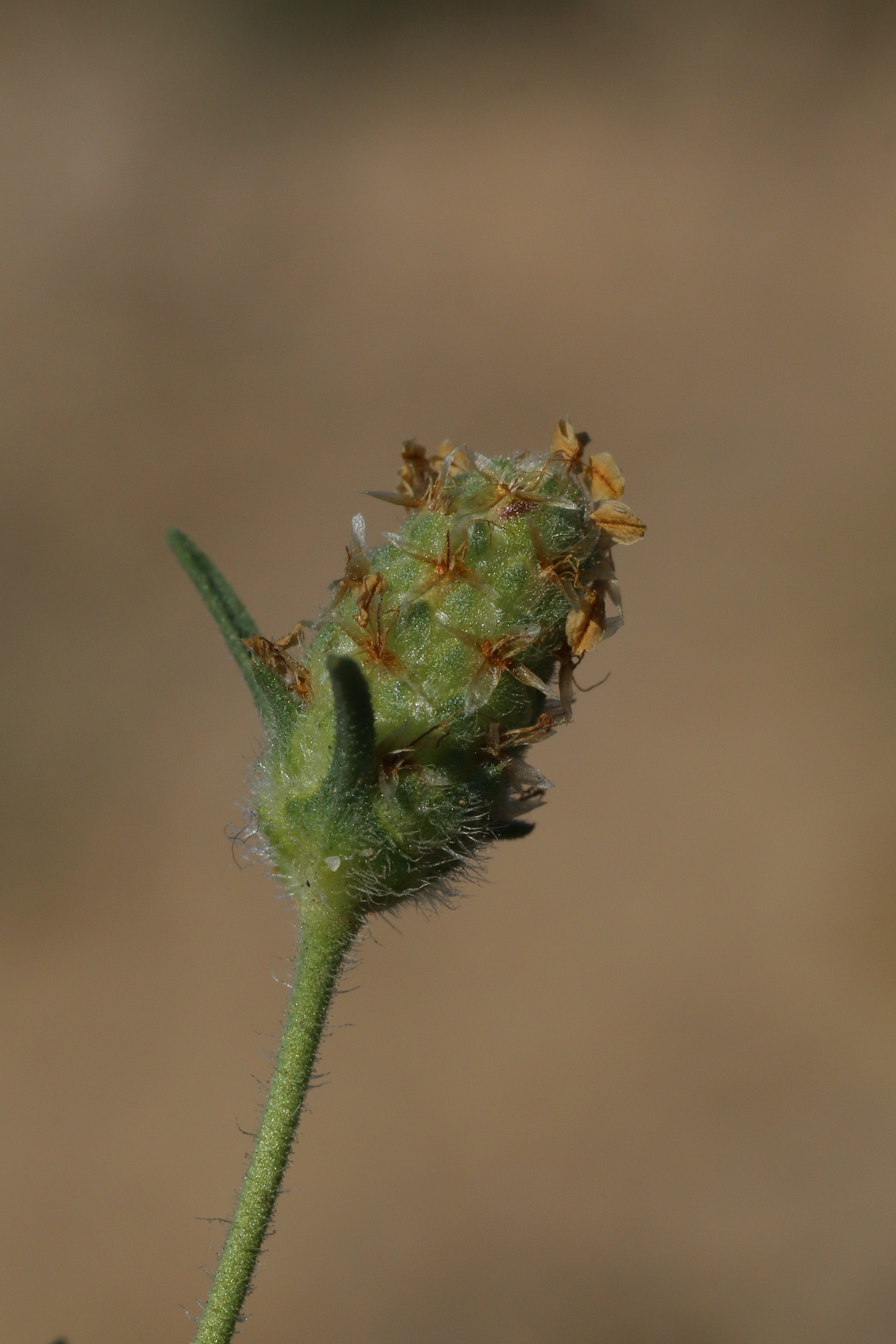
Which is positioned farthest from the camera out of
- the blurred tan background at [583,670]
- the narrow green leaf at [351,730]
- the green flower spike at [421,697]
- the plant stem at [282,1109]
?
the blurred tan background at [583,670]

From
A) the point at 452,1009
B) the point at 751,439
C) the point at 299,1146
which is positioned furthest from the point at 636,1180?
the point at 751,439

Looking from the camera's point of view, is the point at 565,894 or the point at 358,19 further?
the point at 358,19

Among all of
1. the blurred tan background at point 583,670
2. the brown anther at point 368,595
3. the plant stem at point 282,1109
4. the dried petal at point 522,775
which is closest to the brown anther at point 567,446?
the brown anther at point 368,595

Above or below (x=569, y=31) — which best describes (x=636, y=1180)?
below

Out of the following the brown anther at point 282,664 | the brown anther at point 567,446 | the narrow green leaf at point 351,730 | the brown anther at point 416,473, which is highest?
the brown anther at point 567,446

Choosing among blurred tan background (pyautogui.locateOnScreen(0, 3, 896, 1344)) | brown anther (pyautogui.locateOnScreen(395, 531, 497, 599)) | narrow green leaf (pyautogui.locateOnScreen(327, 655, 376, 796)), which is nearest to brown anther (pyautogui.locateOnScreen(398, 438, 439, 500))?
brown anther (pyautogui.locateOnScreen(395, 531, 497, 599))

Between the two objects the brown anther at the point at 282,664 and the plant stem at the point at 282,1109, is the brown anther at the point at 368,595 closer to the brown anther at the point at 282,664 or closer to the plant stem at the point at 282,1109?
the brown anther at the point at 282,664

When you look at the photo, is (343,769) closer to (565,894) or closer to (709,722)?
(565,894)

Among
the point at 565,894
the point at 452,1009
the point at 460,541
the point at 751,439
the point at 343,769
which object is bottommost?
the point at 343,769

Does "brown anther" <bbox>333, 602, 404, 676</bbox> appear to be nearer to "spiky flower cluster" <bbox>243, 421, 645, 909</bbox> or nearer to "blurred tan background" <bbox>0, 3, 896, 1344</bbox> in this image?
"spiky flower cluster" <bbox>243, 421, 645, 909</bbox>
